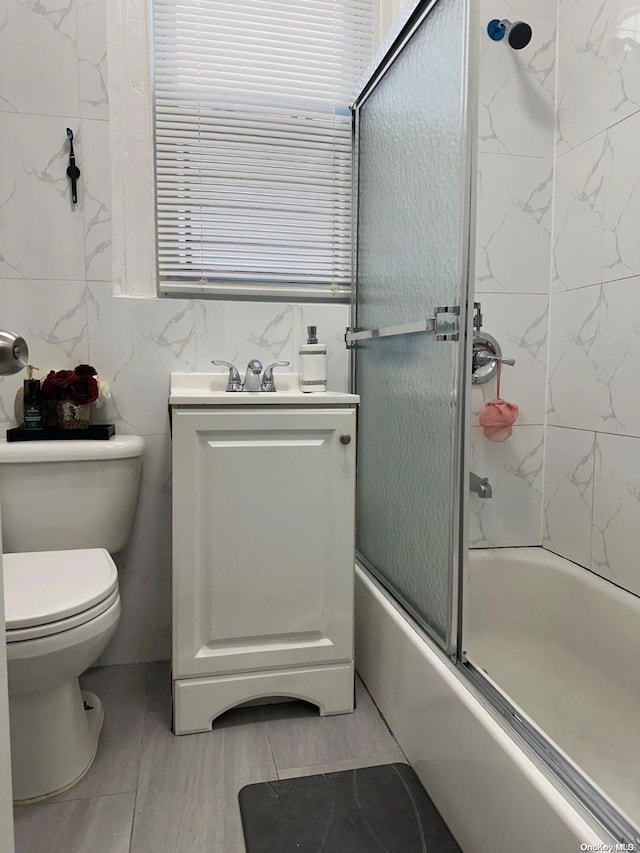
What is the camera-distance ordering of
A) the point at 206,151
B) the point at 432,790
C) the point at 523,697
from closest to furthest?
the point at 432,790 → the point at 523,697 → the point at 206,151

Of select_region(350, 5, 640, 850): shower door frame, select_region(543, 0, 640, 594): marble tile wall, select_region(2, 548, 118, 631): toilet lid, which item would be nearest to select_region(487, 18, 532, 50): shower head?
select_region(543, 0, 640, 594): marble tile wall

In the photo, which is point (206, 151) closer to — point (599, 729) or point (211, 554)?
point (211, 554)

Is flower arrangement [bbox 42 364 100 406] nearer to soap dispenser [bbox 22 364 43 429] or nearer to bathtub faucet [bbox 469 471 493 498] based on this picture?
soap dispenser [bbox 22 364 43 429]

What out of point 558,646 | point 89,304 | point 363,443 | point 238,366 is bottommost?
point 558,646

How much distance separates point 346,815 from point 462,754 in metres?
0.31

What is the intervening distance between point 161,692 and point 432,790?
0.84 meters

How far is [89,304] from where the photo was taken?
5.86 feet

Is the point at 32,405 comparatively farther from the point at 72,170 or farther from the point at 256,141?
the point at 256,141

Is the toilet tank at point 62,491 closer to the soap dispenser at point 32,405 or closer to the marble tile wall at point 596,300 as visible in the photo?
the soap dispenser at point 32,405

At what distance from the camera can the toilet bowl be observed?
3.87 feet

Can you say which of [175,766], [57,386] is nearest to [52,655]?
[175,766]

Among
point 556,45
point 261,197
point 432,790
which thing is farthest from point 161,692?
point 556,45

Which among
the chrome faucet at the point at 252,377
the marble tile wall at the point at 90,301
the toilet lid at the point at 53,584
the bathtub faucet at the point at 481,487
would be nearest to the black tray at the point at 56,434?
the marble tile wall at the point at 90,301

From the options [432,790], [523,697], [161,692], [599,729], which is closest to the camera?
[432,790]
